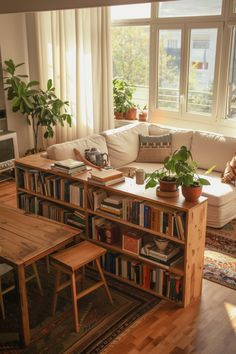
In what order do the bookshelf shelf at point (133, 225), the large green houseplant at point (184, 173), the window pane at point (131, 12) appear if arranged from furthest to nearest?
the window pane at point (131, 12)
the bookshelf shelf at point (133, 225)
the large green houseplant at point (184, 173)

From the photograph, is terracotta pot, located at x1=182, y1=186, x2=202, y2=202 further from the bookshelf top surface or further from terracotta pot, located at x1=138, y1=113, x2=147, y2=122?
terracotta pot, located at x1=138, y1=113, x2=147, y2=122

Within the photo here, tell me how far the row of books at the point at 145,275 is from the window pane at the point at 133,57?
382 centimetres

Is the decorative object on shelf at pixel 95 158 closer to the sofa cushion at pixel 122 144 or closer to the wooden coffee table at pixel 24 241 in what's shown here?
the sofa cushion at pixel 122 144

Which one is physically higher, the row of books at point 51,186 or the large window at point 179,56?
the large window at point 179,56

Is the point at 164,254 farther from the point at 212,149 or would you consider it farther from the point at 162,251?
the point at 212,149


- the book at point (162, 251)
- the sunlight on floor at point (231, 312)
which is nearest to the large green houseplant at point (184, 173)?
the book at point (162, 251)

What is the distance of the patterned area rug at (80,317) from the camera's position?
2699mm

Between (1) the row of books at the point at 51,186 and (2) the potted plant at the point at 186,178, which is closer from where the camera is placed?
(2) the potted plant at the point at 186,178

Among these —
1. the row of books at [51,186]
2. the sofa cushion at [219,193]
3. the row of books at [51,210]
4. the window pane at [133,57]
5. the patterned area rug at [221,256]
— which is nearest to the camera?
the patterned area rug at [221,256]

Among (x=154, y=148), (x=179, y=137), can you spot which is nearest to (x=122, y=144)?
(x=154, y=148)

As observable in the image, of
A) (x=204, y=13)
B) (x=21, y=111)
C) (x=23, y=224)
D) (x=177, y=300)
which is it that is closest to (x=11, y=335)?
(x=23, y=224)

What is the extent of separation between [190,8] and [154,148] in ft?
6.96

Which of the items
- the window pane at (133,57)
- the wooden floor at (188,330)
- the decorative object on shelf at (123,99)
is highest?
the window pane at (133,57)

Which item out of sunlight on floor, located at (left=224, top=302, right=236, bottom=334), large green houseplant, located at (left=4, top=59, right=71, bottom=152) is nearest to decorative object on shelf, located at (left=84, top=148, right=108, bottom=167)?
large green houseplant, located at (left=4, top=59, right=71, bottom=152)
